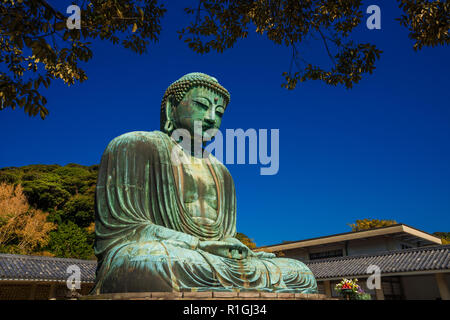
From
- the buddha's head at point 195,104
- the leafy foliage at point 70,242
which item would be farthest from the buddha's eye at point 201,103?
the leafy foliage at point 70,242

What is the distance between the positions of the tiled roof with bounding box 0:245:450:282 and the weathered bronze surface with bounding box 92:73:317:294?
37.0 ft

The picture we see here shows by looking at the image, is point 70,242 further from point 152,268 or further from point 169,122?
point 152,268

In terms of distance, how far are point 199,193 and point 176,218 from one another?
55cm

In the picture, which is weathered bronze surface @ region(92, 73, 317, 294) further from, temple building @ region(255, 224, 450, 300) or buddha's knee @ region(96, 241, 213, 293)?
temple building @ region(255, 224, 450, 300)

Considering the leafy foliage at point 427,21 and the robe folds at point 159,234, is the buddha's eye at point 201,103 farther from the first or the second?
the leafy foliage at point 427,21

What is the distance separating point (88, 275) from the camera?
16.5m

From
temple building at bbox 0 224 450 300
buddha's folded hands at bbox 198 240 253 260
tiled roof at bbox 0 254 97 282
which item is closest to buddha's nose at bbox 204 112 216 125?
buddha's folded hands at bbox 198 240 253 260

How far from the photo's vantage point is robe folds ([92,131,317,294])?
3.13m

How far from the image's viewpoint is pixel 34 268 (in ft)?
48.6

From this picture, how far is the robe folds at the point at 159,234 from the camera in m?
3.13

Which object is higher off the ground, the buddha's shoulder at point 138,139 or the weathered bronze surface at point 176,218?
the buddha's shoulder at point 138,139
